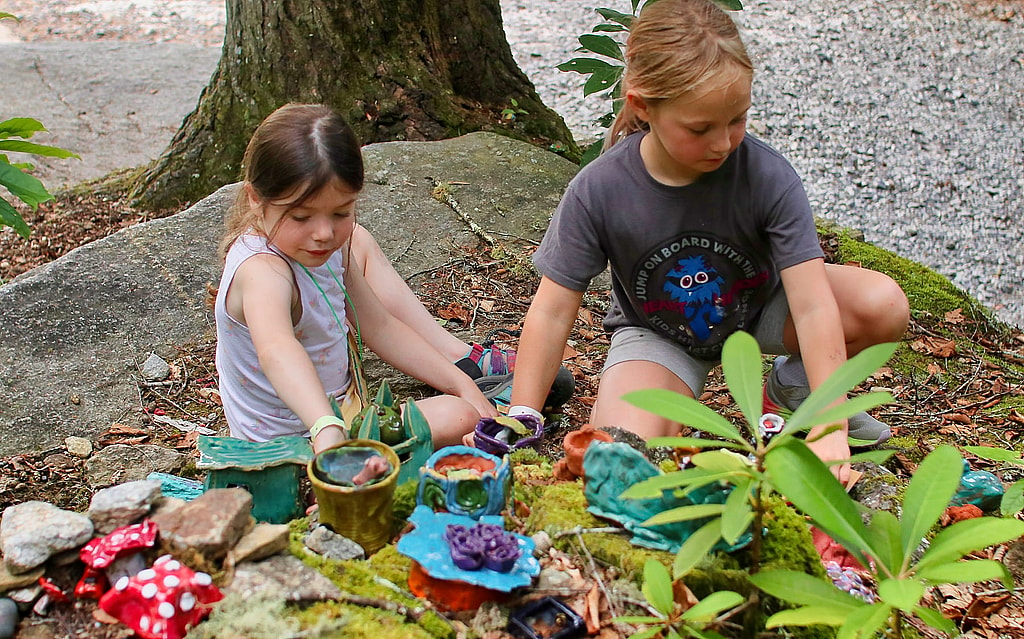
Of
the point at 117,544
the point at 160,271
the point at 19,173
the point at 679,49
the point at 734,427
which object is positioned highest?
the point at 679,49

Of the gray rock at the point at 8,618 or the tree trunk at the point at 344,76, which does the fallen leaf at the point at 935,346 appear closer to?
the tree trunk at the point at 344,76

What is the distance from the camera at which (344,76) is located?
4684 mm

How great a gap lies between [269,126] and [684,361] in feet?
4.77

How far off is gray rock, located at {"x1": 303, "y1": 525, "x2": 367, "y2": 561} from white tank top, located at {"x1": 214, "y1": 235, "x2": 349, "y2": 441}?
109cm

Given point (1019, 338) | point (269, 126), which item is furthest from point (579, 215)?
point (1019, 338)

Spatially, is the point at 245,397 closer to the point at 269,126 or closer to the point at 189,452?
the point at 189,452

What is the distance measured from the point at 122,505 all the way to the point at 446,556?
561 mm

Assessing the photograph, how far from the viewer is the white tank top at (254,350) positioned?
8.60 feet

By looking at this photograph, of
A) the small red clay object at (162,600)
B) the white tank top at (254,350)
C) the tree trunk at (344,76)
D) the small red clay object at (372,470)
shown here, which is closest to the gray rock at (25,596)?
the small red clay object at (162,600)

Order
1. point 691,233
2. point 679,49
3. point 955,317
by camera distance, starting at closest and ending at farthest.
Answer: point 679,49, point 691,233, point 955,317

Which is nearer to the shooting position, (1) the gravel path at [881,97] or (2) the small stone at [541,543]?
(2) the small stone at [541,543]

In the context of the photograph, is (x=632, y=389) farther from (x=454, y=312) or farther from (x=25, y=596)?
(x=25, y=596)

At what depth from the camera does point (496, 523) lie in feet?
5.35

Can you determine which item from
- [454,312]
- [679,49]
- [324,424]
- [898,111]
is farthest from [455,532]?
[898,111]
